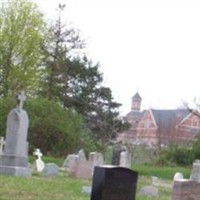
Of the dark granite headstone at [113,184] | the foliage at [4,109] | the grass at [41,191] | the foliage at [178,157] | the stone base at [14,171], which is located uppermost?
the foliage at [4,109]

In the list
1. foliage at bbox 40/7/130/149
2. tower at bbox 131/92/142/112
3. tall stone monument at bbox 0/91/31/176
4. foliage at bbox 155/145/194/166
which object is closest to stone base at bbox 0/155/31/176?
tall stone monument at bbox 0/91/31/176

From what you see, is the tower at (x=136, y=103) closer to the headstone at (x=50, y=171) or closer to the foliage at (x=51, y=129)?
the foliage at (x=51, y=129)

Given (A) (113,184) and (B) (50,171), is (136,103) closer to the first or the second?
(B) (50,171)

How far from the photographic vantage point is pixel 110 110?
57.9 m

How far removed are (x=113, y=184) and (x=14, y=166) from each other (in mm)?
9868

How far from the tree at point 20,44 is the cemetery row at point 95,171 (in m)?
24.7

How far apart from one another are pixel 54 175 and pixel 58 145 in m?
17.0

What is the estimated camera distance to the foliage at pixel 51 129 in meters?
36.3

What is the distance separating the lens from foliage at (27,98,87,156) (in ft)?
119

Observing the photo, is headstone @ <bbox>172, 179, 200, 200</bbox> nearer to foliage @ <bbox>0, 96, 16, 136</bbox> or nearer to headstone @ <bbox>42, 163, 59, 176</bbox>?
headstone @ <bbox>42, 163, 59, 176</bbox>

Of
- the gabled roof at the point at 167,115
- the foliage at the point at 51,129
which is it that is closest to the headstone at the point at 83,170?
the foliage at the point at 51,129

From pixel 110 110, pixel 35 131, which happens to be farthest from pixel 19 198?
pixel 110 110

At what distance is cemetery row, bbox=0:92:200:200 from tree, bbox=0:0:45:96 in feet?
80.9

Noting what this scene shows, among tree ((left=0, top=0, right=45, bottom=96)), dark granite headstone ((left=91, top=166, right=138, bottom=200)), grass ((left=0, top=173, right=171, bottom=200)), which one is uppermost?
tree ((left=0, top=0, right=45, bottom=96))
